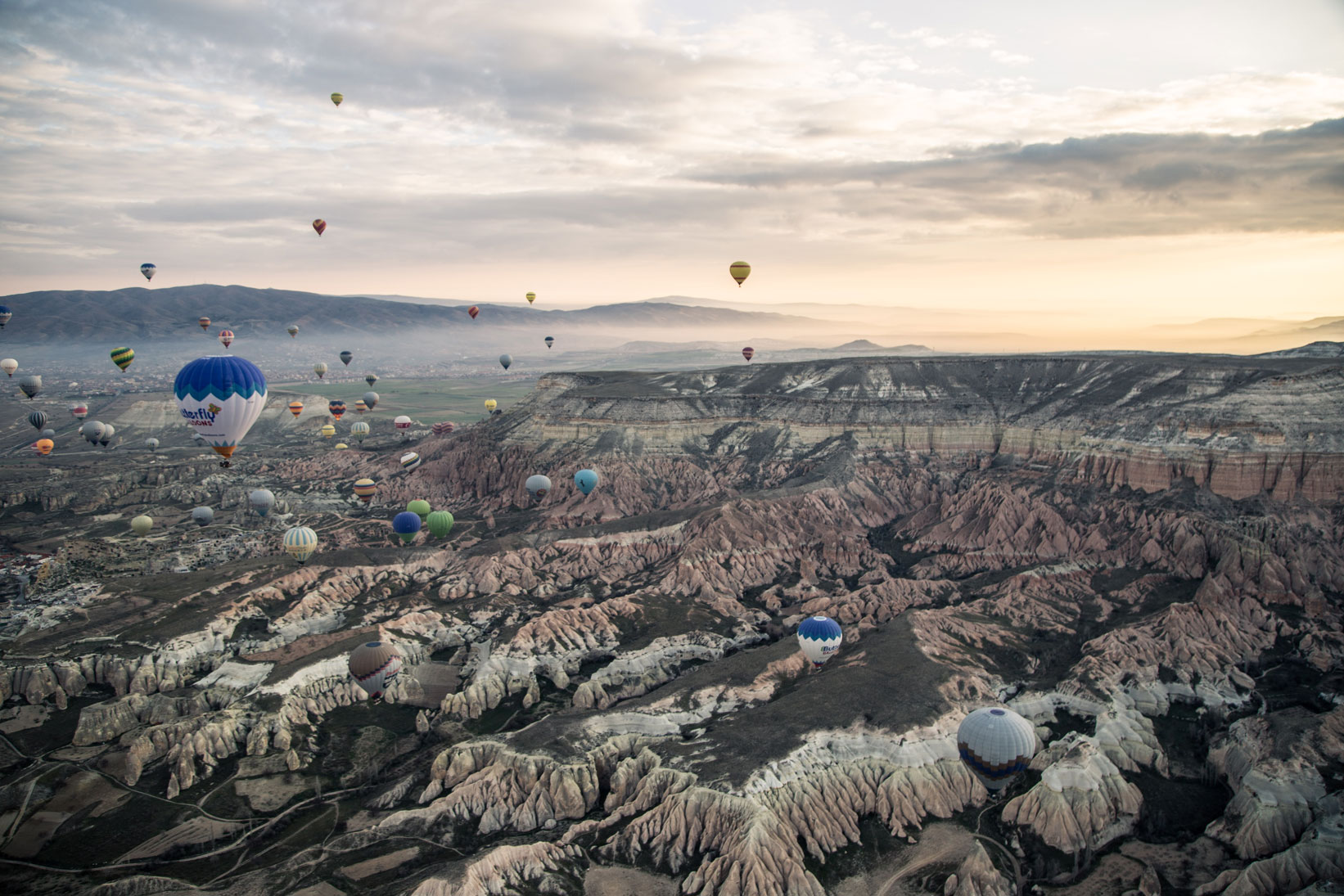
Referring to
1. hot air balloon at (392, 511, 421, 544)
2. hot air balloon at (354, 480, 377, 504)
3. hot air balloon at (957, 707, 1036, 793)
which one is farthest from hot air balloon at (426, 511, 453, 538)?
hot air balloon at (957, 707, 1036, 793)

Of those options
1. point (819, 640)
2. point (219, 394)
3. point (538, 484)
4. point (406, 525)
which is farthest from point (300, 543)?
point (819, 640)

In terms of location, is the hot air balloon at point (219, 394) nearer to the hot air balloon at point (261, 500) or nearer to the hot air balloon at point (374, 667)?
the hot air balloon at point (374, 667)

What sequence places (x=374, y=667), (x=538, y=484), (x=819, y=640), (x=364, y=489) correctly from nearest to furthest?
1. (x=819, y=640)
2. (x=374, y=667)
3. (x=538, y=484)
4. (x=364, y=489)

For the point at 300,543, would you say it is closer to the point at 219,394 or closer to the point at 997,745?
the point at 219,394

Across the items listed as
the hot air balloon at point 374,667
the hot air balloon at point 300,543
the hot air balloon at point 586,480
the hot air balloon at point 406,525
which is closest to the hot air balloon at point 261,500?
the hot air balloon at point 406,525

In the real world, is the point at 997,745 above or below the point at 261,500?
below

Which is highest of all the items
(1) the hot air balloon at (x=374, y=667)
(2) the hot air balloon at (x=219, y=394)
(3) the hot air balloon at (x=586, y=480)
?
(2) the hot air balloon at (x=219, y=394)

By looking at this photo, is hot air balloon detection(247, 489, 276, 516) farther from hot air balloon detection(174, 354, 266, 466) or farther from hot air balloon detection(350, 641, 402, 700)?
hot air balloon detection(350, 641, 402, 700)
